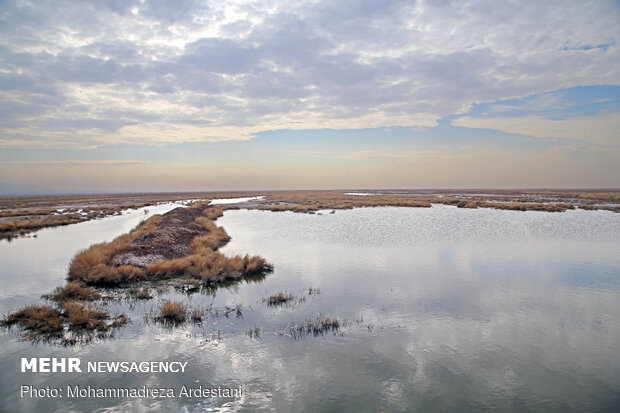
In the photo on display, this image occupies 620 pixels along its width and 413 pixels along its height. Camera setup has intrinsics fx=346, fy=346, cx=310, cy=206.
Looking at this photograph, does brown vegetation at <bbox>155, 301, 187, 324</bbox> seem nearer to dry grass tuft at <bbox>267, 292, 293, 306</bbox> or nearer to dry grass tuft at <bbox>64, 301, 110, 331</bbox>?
dry grass tuft at <bbox>64, 301, 110, 331</bbox>

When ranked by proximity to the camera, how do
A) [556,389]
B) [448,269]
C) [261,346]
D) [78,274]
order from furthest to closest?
[448,269]
[78,274]
[261,346]
[556,389]

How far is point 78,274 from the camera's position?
13797mm

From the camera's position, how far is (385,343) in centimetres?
821

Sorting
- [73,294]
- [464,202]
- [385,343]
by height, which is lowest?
[385,343]

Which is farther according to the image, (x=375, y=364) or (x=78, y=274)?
(x=78, y=274)

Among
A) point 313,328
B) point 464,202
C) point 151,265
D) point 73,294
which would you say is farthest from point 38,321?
point 464,202

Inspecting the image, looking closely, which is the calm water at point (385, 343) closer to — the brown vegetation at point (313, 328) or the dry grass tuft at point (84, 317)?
the brown vegetation at point (313, 328)

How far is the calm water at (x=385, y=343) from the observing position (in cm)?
621

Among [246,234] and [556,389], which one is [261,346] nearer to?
[556,389]

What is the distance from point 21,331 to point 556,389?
1225 centimetres

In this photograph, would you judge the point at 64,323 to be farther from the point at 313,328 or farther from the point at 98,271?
the point at 313,328

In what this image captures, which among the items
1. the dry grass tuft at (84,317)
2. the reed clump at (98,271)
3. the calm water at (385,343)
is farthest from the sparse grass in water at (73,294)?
the dry grass tuft at (84,317)

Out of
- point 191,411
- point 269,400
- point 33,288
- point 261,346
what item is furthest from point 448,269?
point 33,288

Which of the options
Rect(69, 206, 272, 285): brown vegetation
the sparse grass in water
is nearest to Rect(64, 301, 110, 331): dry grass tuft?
the sparse grass in water
